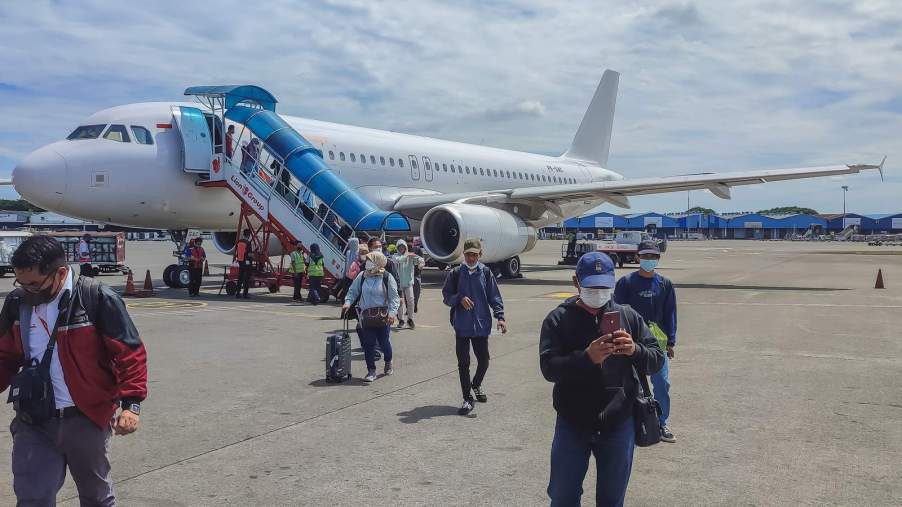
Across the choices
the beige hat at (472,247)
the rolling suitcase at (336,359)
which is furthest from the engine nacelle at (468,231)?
the beige hat at (472,247)

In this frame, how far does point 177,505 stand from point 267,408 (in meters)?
2.35

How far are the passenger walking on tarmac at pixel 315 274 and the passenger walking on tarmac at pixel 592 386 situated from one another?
12137 millimetres

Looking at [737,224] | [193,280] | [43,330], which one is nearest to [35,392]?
[43,330]

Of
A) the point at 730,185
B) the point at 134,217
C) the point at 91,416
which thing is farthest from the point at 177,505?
the point at 730,185

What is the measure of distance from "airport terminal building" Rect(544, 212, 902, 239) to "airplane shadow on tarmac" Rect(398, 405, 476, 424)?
109944mm

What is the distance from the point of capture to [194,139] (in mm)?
16625

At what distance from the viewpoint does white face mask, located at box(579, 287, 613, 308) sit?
3340 millimetres

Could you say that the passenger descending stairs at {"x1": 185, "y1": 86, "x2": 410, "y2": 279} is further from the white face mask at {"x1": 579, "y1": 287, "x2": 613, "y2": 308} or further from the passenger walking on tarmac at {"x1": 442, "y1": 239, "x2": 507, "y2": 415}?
the white face mask at {"x1": 579, "y1": 287, "x2": 613, "y2": 308}

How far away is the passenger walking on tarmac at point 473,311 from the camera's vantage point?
6.88 metres

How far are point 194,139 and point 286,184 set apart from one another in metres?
2.26

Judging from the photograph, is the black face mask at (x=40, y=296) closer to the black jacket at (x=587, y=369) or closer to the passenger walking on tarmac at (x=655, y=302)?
the black jacket at (x=587, y=369)

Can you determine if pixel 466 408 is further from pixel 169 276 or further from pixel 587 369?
pixel 169 276

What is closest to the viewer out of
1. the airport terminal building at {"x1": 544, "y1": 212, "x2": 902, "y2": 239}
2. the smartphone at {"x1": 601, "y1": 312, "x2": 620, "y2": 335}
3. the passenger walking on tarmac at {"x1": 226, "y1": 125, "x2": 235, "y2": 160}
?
the smartphone at {"x1": 601, "y1": 312, "x2": 620, "y2": 335}

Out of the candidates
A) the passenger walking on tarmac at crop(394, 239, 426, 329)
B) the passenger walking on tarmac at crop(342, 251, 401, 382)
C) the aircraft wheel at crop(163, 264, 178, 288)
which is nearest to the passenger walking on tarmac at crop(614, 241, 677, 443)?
the passenger walking on tarmac at crop(342, 251, 401, 382)
